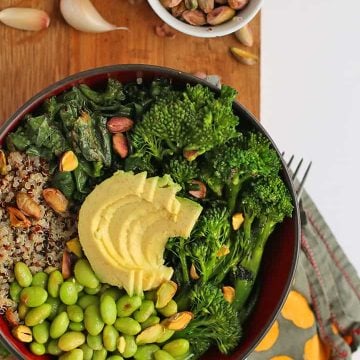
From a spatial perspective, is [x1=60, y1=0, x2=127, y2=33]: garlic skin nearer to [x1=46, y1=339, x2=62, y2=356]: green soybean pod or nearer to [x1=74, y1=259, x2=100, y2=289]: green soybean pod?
[x1=74, y1=259, x2=100, y2=289]: green soybean pod

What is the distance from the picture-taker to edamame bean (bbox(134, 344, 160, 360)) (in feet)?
6.00

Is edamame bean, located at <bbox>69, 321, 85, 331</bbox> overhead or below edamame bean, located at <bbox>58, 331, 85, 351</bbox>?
overhead

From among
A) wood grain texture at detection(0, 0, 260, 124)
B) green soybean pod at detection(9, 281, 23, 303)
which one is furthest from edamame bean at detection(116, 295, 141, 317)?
wood grain texture at detection(0, 0, 260, 124)

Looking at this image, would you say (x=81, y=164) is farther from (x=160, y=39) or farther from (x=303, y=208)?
(x=303, y=208)

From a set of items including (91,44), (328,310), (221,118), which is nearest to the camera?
(221,118)

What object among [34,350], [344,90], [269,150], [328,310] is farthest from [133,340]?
[344,90]

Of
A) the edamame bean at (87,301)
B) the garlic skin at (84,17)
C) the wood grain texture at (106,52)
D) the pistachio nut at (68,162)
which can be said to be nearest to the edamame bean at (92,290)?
the edamame bean at (87,301)

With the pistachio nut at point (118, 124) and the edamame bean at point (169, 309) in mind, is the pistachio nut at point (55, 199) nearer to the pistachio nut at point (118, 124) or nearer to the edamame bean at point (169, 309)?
the pistachio nut at point (118, 124)

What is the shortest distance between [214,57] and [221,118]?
340 millimetres

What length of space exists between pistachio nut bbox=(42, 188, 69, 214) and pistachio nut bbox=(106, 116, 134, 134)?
19 centimetres

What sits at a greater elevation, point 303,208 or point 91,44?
point 91,44

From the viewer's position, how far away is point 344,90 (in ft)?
7.73

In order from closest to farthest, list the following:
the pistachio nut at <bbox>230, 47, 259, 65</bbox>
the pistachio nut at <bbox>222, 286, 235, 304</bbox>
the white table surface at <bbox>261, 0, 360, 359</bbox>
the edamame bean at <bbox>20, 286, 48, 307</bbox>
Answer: the edamame bean at <bbox>20, 286, 48, 307</bbox> → the pistachio nut at <bbox>222, 286, 235, 304</bbox> → the pistachio nut at <bbox>230, 47, 259, 65</bbox> → the white table surface at <bbox>261, 0, 360, 359</bbox>

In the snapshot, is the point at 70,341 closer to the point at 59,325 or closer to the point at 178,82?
the point at 59,325
